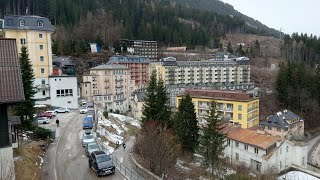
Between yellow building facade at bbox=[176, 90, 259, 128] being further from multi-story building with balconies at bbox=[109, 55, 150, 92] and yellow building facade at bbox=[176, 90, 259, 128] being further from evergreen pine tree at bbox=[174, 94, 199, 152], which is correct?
multi-story building with balconies at bbox=[109, 55, 150, 92]

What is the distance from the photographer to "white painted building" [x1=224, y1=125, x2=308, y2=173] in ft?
129

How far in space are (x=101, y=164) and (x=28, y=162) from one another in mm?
5930

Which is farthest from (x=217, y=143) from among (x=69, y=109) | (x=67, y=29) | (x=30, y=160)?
(x=67, y=29)

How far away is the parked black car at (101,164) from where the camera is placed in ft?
65.2

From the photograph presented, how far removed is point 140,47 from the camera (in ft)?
403

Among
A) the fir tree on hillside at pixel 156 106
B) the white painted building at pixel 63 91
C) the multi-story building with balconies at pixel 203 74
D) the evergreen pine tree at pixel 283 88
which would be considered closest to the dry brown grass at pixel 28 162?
the fir tree on hillside at pixel 156 106

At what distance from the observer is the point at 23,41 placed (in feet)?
165

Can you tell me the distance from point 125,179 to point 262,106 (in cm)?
6505

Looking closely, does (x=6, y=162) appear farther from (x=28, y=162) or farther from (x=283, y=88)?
(x=283, y=88)

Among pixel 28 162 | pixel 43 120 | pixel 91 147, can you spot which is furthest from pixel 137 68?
pixel 28 162

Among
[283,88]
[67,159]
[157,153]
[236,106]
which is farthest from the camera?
[283,88]

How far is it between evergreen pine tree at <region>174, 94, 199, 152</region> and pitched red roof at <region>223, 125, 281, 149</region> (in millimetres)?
9250

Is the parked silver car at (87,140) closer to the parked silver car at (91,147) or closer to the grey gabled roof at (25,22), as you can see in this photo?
the parked silver car at (91,147)

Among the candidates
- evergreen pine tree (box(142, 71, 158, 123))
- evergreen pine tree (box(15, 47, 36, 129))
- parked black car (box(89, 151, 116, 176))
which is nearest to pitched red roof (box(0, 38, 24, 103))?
parked black car (box(89, 151, 116, 176))
